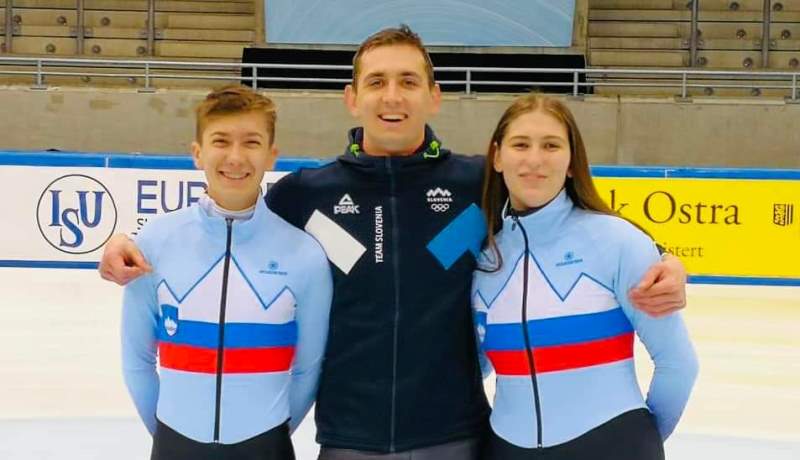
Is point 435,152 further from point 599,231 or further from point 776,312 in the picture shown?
point 776,312

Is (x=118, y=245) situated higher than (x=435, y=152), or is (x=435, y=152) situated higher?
(x=435, y=152)

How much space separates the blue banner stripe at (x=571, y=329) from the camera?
2160 millimetres

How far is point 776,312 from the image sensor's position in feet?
24.8

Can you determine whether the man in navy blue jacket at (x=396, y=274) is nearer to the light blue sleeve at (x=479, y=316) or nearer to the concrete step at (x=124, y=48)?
the light blue sleeve at (x=479, y=316)

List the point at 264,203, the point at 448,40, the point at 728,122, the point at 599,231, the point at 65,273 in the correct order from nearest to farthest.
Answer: the point at 599,231, the point at 264,203, the point at 65,273, the point at 728,122, the point at 448,40

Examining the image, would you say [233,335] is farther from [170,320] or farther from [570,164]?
[570,164]

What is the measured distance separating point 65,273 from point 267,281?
7.15m

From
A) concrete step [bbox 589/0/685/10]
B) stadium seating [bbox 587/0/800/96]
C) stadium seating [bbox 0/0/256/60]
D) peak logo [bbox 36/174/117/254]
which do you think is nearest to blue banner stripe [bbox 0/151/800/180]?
peak logo [bbox 36/174/117/254]

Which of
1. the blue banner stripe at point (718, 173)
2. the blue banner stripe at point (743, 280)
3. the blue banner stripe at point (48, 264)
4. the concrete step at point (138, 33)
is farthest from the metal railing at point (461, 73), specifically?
the blue banner stripe at point (743, 280)

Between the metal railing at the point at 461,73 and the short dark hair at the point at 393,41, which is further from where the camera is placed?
the metal railing at the point at 461,73

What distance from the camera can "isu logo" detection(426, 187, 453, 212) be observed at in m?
2.33

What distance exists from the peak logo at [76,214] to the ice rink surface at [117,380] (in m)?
0.85

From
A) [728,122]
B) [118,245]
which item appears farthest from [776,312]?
[728,122]

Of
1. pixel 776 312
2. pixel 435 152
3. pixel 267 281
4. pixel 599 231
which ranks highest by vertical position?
pixel 435 152
